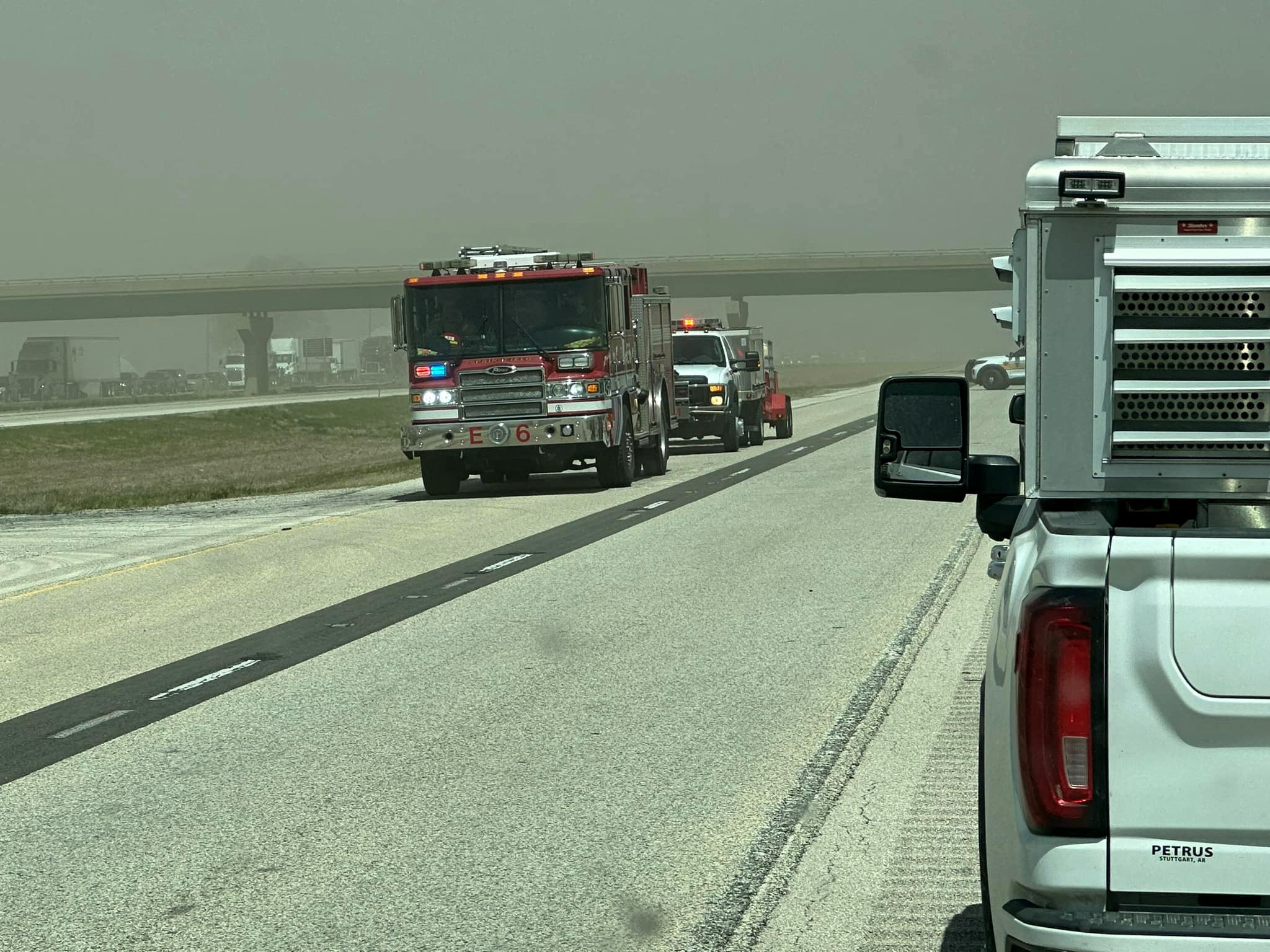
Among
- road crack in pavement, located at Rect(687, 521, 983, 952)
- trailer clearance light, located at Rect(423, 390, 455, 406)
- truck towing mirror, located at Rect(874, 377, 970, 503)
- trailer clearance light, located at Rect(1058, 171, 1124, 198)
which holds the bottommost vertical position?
road crack in pavement, located at Rect(687, 521, 983, 952)

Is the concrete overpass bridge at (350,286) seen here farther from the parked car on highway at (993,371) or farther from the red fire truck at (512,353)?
the red fire truck at (512,353)

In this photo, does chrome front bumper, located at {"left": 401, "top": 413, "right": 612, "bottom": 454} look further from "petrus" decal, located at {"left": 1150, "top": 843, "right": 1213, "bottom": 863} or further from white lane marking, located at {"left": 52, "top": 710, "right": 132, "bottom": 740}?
"petrus" decal, located at {"left": 1150, "top": 843, "right": 1213, "bottom": 863}

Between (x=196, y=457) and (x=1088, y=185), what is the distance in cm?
4059

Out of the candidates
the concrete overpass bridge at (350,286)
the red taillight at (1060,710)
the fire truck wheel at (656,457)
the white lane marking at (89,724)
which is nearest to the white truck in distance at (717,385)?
the fire truck wheel at (656,457)

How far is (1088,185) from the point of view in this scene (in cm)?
362

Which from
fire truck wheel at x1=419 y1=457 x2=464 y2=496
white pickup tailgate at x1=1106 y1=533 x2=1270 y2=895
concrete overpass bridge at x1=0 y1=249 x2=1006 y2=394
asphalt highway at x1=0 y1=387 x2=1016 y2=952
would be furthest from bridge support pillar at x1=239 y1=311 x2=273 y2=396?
white pickup tailgate at x1=1106 y1=533 x2=1270 y2=895

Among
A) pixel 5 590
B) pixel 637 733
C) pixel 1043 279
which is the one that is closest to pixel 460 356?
pixel 5 590

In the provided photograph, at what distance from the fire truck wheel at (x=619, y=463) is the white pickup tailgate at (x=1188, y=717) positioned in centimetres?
1992

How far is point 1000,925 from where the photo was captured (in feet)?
11.5

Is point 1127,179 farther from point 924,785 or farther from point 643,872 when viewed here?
point 924,785

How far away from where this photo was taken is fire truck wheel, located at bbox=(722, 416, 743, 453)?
1272 inches

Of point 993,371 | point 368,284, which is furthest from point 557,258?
point 368,284

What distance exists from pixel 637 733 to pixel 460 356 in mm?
15152

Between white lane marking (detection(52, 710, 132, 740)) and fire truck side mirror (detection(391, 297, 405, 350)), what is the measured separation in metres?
13.4
